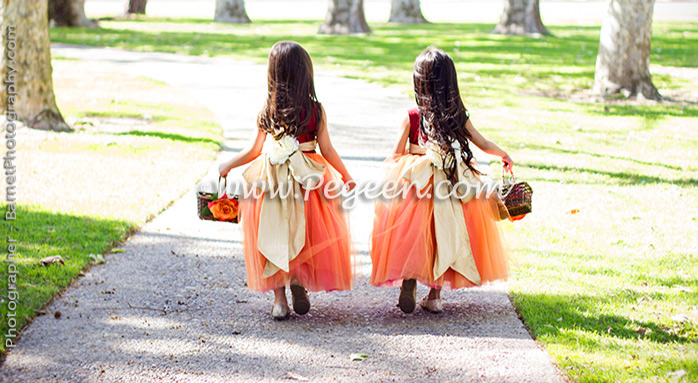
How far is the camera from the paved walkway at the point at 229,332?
13.1 feet

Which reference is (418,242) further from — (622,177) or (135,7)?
(135,7)

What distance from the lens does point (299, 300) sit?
15.5ft

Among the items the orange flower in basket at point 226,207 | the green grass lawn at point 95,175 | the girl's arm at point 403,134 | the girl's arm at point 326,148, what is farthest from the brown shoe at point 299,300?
the green grass lawn at point 95,175

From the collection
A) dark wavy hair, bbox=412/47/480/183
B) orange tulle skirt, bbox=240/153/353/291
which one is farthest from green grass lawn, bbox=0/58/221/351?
dark wavy hair, bbox=412/47/480/183

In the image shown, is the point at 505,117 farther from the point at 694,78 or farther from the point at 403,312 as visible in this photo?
the point at 403,312

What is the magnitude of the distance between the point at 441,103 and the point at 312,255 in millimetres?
1170

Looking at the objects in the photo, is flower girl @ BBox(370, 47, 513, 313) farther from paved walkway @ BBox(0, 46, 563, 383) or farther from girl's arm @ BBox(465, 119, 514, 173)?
paved walkway @ BBox(0, 46, 563, 383)

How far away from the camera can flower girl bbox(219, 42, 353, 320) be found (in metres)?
4.60

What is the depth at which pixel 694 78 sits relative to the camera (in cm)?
1612

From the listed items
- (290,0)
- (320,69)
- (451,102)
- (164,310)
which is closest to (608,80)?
(320,69)

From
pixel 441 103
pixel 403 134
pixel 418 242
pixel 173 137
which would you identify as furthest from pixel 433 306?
pixel 173 137

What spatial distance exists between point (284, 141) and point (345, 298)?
1177 mm

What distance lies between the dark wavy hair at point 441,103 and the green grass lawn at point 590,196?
108 cm

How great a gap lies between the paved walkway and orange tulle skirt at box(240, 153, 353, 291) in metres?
0.25
